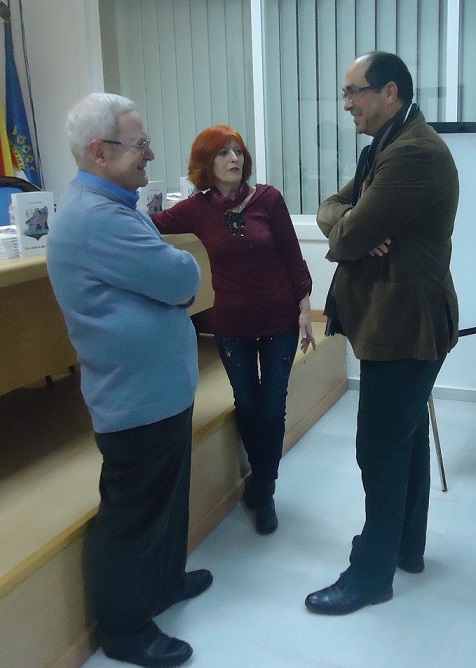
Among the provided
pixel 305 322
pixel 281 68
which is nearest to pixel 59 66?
pixel 281 68

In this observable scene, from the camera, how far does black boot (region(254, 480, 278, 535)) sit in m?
2.20

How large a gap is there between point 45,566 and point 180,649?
0.39 m

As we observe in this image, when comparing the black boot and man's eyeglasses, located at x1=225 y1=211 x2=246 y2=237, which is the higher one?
man's eyeglasses, located at x1=225 y1=211 x2=246 y2=237

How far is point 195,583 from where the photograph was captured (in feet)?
6.20

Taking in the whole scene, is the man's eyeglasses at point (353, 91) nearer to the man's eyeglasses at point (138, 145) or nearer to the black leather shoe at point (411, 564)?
the man's eyeglasses at point (138, 145)

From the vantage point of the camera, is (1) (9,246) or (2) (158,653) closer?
(2) (158,653)

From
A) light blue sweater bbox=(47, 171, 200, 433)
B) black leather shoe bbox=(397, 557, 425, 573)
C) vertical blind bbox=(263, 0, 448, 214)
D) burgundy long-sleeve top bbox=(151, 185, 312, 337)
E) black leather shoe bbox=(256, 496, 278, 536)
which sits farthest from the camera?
vertical blind bbox=(263, 0, 448, 214)

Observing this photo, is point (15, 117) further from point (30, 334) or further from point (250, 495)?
point (250, 495)

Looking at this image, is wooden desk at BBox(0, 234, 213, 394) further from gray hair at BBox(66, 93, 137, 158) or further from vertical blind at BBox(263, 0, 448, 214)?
vertical blind at BBox(263, 0, 448, 214)

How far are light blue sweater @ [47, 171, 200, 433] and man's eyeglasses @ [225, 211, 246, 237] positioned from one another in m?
0.55

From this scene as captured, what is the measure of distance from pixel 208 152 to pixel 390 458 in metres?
1.02

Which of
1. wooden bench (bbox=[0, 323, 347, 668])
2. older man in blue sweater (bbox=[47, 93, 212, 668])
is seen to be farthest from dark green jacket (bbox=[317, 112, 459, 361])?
wooden bench (bbox=[0, 323, 347, 668])

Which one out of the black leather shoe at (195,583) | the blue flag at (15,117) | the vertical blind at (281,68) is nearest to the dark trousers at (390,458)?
the black leather shoe at (195,583)

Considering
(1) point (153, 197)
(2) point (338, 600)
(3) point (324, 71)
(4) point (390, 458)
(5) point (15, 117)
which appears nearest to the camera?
(4) point (390, 458)
